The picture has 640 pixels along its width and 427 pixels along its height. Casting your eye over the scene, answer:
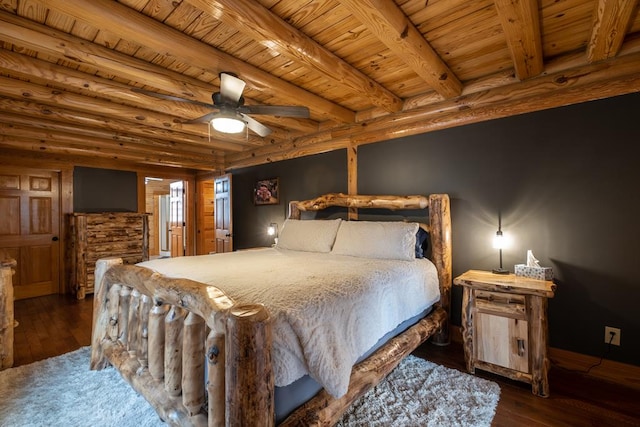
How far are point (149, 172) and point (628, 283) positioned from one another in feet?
22.3

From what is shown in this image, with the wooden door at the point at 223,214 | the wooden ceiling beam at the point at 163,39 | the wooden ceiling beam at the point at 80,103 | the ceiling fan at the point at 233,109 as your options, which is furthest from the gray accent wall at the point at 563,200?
the wooden door at the point at 223,214

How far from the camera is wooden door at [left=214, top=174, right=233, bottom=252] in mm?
5398

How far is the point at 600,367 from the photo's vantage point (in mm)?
2154

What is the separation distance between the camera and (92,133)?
3.83 metres

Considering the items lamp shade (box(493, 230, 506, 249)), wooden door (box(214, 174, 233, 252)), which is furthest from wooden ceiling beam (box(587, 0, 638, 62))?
wooden door (box(214, 174, 233, 252))

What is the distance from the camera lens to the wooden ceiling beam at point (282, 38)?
1527 millimetres

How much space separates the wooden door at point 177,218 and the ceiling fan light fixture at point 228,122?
4.81 m

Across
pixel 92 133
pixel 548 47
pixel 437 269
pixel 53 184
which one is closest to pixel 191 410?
pixel 437 269

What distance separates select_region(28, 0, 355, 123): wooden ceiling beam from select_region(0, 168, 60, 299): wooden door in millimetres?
4154

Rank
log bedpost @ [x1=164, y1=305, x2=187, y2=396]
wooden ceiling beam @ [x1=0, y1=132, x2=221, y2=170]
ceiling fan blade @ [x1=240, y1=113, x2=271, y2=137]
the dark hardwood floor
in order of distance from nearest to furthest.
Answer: log bedpost @ [x1=164, y1=305, x2=187, y2=396]
the dark hardwood floor
ceiling fan blade @ [x1=240, y1=113, x2=271, y2=137]
wooden ceiling beam @ [x1=0, y1=132, x2=221, y2=170]

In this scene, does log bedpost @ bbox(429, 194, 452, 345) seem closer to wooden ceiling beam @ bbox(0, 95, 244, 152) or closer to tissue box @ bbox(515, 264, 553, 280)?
tissue box @ bbox(515, 264, 553, 280)

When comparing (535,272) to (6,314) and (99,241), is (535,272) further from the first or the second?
(99,241)

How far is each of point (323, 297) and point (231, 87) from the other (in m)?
1.52

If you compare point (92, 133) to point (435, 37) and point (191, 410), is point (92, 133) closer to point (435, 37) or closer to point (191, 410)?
point (191, 410)
